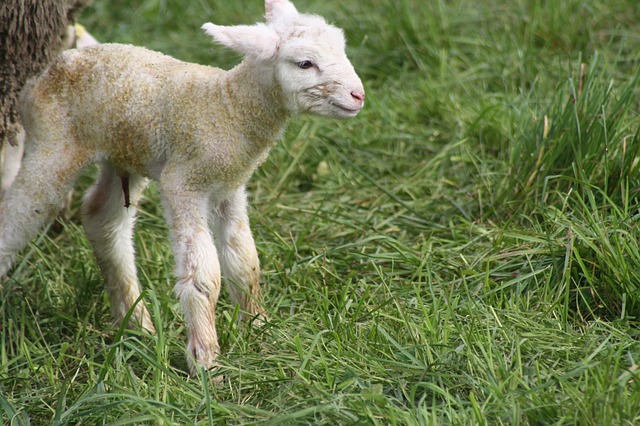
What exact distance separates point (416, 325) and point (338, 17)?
361 centimetres

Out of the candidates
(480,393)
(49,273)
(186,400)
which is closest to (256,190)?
(49,273)

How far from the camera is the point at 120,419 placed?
3.39m

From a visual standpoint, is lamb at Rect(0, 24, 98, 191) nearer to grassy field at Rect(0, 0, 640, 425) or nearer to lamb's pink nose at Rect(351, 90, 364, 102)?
grassy field at Rect(0, 0, 640, 425)

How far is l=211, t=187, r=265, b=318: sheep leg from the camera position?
13.6ft

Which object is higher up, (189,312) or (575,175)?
(575,175)

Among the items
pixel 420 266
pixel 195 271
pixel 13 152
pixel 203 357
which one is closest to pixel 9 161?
pixel 13 152

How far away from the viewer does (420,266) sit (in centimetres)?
430

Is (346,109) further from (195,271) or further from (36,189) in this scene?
(36,189)

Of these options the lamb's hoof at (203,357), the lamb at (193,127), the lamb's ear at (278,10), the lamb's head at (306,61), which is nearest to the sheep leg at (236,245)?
the lamb at (193,127)

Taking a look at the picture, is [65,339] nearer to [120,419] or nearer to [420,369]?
[120,419]

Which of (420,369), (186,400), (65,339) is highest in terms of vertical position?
(420,369)

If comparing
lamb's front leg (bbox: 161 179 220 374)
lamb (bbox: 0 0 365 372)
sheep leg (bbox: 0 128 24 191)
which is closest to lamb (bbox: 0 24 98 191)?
sheep leg (bbox: 0 128 24 191)

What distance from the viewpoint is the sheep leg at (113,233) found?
4336 millimetres

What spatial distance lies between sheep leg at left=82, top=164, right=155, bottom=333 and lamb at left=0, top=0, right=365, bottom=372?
0.15 metres
